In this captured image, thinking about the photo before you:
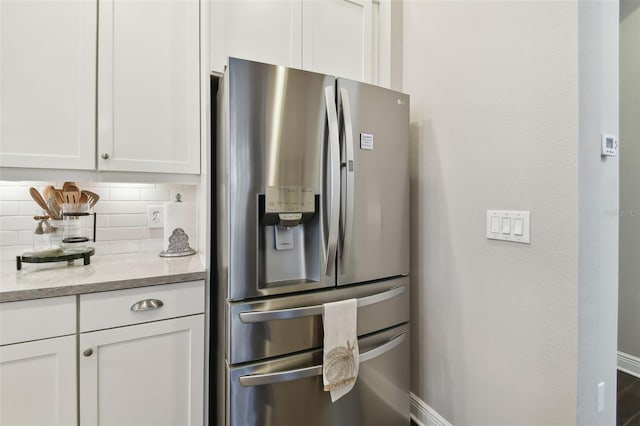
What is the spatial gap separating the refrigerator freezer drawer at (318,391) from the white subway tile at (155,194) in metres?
1.19

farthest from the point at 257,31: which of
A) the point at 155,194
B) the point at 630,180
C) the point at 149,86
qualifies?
the point at 630,180

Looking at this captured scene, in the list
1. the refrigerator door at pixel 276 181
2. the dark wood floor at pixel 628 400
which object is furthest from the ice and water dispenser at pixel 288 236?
the dark wood floor at pixel 628 400

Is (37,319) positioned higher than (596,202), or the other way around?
(596,202)

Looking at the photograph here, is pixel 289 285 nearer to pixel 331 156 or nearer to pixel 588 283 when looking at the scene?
pixel 331 156

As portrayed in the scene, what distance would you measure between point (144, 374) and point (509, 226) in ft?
5.37

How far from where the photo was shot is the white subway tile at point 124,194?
5.76ft

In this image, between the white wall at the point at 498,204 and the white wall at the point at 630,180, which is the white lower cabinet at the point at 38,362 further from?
the white wall at the point at 630,180

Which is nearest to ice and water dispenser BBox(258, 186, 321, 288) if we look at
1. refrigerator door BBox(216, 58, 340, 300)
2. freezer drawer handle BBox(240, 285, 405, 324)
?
refrigerator door BBox(216, 58, 340, 300)

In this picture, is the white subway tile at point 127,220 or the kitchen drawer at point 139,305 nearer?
the kitchen drawer at point 139,305

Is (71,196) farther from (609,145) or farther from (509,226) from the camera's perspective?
(609,145)

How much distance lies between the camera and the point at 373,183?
1.42 metres

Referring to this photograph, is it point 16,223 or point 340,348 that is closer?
point 340,348

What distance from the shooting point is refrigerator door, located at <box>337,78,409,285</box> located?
4.33ft

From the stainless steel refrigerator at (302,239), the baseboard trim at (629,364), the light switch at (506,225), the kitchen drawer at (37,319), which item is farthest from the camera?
the baseboard trim at (629,364)
